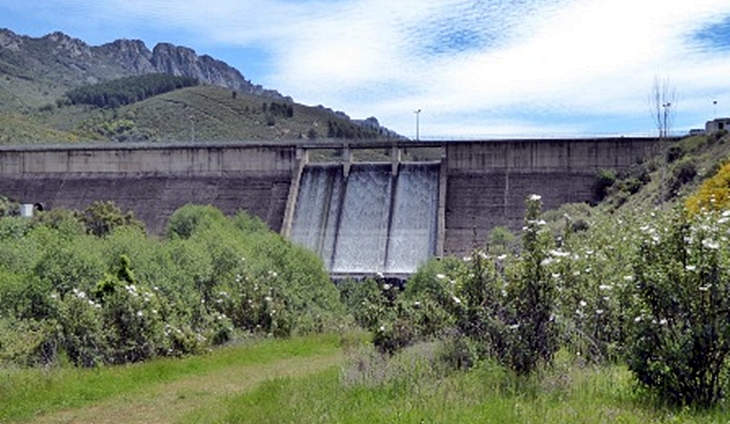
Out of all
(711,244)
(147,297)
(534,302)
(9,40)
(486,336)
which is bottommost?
(147,297)

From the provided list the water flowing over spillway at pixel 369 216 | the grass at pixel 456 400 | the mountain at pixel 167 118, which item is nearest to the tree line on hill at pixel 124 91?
the mountain at pixel 167 118

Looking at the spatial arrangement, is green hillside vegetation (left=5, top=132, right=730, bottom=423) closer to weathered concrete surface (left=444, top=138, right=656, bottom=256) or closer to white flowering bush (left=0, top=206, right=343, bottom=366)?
white flowering bush (left=0, top=206, right=343, bottom=366)

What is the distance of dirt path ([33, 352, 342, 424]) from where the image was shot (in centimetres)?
923

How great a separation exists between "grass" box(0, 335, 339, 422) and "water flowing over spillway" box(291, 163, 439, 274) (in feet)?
75.0

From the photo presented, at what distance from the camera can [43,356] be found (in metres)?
13.4

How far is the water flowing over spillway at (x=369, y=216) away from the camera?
38.1 meters

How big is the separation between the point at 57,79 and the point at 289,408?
180922 millimetres

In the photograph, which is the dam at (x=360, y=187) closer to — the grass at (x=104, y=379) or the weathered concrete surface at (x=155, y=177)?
the weathered concrete surface at (x=155, y=177)

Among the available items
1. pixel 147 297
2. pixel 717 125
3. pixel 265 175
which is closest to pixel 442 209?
pixel 265 175

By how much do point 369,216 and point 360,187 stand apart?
7.23ft

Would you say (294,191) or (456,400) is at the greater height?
(294,191)

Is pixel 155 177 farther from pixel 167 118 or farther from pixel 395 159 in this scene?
pixel 167 118

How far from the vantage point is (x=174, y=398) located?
10.3 meters

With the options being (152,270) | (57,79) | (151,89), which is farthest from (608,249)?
(57,79)
